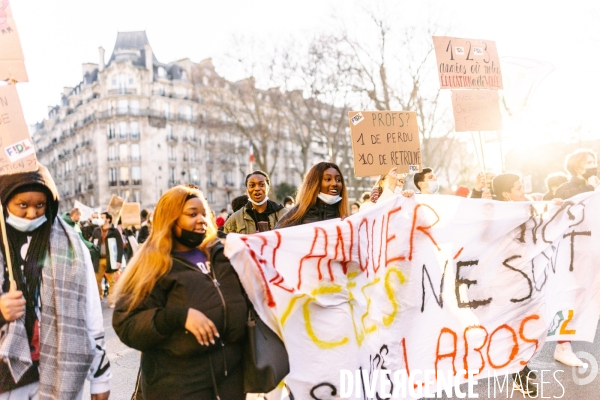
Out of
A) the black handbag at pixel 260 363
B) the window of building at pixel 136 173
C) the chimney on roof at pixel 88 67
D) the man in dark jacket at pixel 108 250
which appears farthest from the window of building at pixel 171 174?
the black handbag at pixel 260 363

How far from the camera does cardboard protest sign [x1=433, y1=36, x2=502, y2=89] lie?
5750 mm

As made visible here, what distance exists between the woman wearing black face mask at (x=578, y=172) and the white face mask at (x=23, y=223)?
4747 mm

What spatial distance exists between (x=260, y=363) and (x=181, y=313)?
469 mm

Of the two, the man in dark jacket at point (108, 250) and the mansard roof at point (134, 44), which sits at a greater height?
the mansard roof at point (134, 44)

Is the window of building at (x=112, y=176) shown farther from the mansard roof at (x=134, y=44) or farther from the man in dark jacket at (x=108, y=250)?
the man in dark jacket at (x=108, y=250)

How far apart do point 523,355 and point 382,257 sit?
4.45ft

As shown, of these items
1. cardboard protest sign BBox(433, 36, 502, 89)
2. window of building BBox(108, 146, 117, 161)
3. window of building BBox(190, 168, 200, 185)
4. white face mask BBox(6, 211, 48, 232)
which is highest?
window of building BBox(108, 146, 117, 161)

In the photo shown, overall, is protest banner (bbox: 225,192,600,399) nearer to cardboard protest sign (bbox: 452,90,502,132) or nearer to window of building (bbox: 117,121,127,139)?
cardboard protest sign (bbox: 452,90,502,132)

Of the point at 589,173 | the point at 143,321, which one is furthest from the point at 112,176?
the point at 143,321

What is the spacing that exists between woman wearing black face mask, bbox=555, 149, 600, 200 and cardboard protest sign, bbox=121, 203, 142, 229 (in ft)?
40.7

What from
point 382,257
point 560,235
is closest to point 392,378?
point 382,257

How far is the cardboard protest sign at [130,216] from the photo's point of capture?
15398 mm

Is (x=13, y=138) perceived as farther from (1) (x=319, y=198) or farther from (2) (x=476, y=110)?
(2) (x=476, y=110)

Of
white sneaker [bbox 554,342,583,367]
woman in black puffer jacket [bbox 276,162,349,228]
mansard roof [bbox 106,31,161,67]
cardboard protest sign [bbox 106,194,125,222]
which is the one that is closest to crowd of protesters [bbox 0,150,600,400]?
woman in black puffer jacket [bbox 276,162,349,228]
